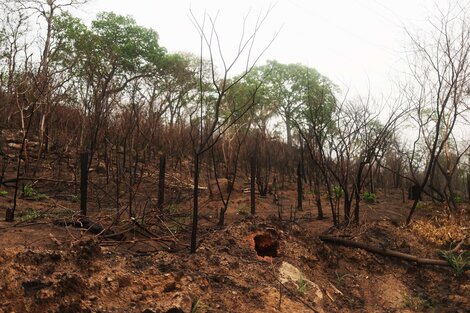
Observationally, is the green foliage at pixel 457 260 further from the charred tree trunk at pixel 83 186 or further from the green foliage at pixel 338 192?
the charred tree trunk at pixel 83 186

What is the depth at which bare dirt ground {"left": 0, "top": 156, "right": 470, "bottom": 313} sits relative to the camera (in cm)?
318

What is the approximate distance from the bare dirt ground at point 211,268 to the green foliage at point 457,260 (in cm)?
11

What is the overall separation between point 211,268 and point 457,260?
3.91 m

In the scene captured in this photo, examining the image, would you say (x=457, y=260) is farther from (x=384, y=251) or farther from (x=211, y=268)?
(x=211, y=268)

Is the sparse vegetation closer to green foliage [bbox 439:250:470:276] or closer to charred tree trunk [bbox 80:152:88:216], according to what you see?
charred tree trunk [bbox 80:152:88:216]

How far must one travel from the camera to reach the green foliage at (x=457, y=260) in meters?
5.17

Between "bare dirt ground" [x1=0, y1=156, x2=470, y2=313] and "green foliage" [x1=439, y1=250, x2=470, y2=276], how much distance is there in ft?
0.36

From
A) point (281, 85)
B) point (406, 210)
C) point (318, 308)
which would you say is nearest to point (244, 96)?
point (281, 85)

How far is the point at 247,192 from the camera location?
34.6ft

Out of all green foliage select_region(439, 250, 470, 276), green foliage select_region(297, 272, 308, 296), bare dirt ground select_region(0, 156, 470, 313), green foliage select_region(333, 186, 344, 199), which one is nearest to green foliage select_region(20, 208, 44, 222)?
bare dirt ground select_region(0, 156, 470, 313)

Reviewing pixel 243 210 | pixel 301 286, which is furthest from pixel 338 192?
pixel 301 286

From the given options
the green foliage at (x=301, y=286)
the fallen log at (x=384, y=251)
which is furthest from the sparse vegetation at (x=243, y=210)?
the green foliage at (x=301, y=286)

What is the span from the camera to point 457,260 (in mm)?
5348

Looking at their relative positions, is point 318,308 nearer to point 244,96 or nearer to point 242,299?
point 242,299
